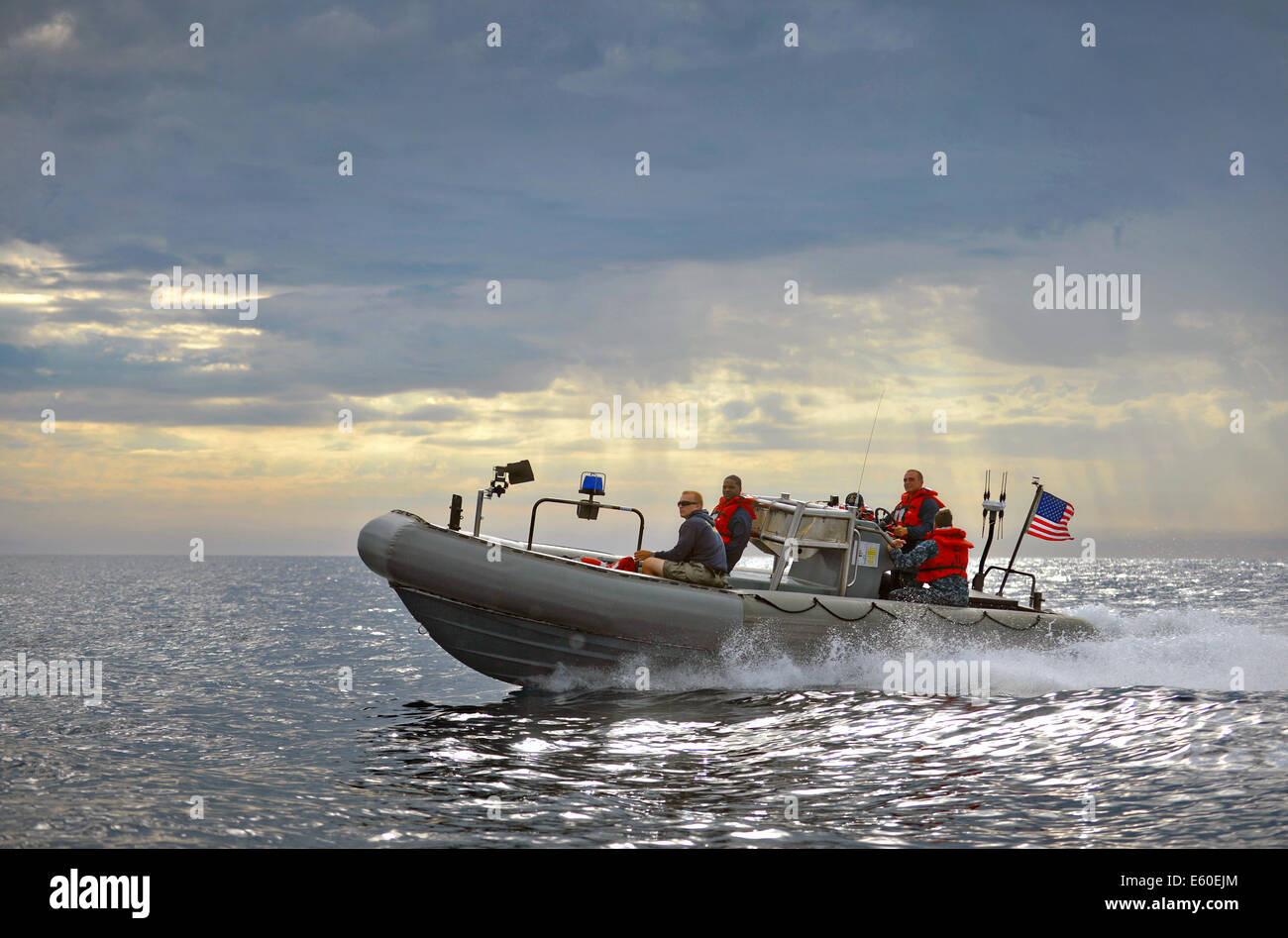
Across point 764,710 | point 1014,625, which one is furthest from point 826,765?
point 1014,625

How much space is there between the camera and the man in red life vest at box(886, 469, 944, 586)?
10.6m

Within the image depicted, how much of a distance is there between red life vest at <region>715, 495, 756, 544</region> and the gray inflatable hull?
2.87ft

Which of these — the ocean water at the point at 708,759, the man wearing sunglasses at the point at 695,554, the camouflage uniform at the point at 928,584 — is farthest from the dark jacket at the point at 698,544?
the camouflage uniform at the point at 928,584

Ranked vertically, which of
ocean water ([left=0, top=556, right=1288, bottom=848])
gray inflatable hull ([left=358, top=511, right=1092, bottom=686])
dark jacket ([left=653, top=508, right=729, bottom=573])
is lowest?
ocean water ([left=0, top=556, right=1288, bottom=848])

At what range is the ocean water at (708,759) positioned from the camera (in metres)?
5.67

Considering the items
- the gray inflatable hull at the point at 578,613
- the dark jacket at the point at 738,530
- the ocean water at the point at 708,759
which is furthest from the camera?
the dark jacket at the point at 738,530

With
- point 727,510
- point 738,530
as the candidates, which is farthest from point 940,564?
point 727,510

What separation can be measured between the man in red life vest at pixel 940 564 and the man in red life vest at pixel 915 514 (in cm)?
16

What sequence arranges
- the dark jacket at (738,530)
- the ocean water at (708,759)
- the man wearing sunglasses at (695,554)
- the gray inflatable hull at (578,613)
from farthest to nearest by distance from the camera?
the dark jacket at (738,530) → the man wearing sunglasses at (695,554) → the gray inflatable hull at (578,613) → the ocean water at (708,759)

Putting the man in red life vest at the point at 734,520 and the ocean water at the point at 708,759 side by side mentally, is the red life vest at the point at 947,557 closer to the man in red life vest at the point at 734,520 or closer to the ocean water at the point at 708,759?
the ocean water at the point at 708,759

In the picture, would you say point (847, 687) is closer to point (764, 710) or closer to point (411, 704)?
point (764, 710)

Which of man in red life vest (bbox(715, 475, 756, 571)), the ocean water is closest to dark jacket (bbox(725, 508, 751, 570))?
man in red life vest (bbox(715, 475, 756, 571))

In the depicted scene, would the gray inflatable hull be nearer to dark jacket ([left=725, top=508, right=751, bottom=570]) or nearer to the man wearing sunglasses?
the man wearing sunglasses
